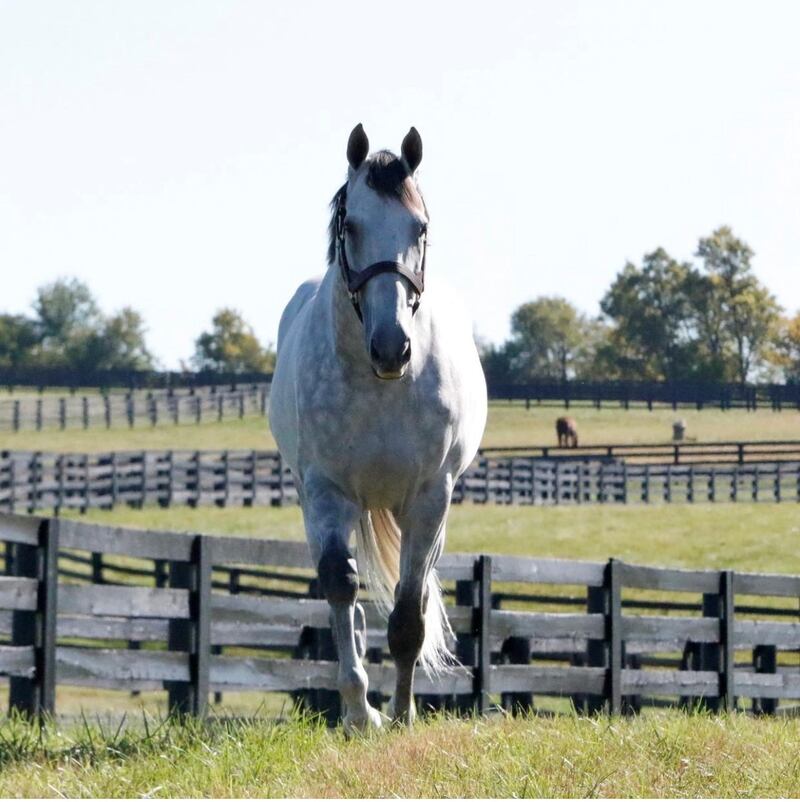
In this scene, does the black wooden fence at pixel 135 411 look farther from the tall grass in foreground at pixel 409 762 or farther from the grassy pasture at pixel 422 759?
the tall grass in foreground at pixel 409 762

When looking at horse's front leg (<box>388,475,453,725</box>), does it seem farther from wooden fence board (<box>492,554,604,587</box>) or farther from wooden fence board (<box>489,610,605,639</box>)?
wooden fence board (<box>489,610,605,639</box>)

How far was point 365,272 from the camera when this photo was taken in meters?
6.51

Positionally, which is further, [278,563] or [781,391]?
[781,391]

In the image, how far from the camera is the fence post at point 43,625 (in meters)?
8.67

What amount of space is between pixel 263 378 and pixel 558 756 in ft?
274

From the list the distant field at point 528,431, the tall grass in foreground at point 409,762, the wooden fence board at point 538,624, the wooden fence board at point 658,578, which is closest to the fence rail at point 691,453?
the distant field at point 528,431

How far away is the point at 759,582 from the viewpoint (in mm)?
12688

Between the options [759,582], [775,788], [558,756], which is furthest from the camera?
[759,582]

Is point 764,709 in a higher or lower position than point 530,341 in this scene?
lower

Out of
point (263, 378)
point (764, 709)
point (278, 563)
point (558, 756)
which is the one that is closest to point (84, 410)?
point (263, 378)

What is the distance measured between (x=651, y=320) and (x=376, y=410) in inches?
3352

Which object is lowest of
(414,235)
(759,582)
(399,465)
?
(759,582)

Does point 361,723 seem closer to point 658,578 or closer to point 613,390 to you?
point 658,578

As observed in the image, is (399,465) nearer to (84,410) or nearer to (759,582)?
(759,582)
